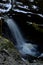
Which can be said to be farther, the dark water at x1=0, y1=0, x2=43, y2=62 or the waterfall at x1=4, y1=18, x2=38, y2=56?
the dark water at x1=0, y1=0, x2=43, y2=62

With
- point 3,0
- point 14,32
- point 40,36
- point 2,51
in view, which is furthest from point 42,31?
point 2,51

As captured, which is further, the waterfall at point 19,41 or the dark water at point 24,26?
the dark water at point 24,26

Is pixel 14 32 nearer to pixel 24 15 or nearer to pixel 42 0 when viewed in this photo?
pixel 24 15

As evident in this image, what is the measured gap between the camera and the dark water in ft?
30.1

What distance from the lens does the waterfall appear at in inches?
335

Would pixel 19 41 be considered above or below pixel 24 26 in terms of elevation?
below

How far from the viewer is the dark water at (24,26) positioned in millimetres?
9164

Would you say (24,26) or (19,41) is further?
(24,26)

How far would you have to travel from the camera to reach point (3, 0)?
13039 millimetres

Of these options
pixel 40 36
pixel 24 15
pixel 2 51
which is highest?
pixel 2 51

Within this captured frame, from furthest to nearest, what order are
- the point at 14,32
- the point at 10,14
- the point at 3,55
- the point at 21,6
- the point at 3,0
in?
the point at 3,0, the point at 21,6, the point at 10,14, the point at 14,32, the point at 3,55

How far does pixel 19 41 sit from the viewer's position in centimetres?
964

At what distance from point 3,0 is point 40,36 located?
14.0 feet

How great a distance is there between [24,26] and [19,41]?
1.06 metres
